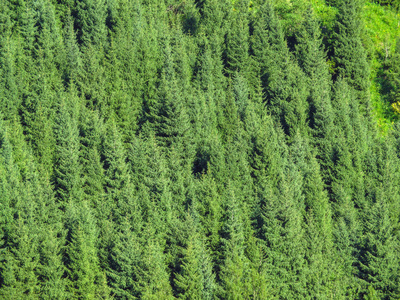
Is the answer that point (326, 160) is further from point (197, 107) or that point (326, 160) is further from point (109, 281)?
point (109, 281)

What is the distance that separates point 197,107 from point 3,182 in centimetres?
2654

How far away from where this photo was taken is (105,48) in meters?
92.1

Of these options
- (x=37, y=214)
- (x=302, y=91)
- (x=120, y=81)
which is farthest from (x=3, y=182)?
(x=302, y=91)

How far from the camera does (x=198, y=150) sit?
78312mm

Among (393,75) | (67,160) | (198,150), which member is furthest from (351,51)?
(67,160)

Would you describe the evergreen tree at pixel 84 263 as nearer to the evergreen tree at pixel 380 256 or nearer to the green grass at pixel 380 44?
the evergreen tree at pixel 380 256

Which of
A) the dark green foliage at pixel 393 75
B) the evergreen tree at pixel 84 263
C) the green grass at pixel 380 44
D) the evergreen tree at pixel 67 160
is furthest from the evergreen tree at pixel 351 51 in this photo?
the evergreen tree at pixel 84 263

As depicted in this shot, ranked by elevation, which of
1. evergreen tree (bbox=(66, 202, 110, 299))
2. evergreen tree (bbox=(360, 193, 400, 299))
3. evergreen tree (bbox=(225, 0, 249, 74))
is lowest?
evergreen tree (bbox=(66, 202, 110, 299))

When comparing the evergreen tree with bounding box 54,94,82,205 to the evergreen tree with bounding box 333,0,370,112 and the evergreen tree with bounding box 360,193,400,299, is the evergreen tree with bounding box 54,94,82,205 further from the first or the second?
the evergreen tree with bounding box 333,0,370,112

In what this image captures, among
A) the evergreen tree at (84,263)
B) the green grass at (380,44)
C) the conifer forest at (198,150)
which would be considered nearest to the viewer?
the evergreen tree at (84,263)

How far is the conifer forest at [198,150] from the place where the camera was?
2387 inches

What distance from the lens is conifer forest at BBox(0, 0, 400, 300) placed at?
199 feet

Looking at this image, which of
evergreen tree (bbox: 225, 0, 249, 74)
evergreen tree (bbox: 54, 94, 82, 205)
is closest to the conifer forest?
evergreen tree (bbox: 54, 94, 82, 205)

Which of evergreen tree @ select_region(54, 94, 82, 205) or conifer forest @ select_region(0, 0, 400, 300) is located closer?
conifer forest @ select_region(0, 0, 400, 300)
